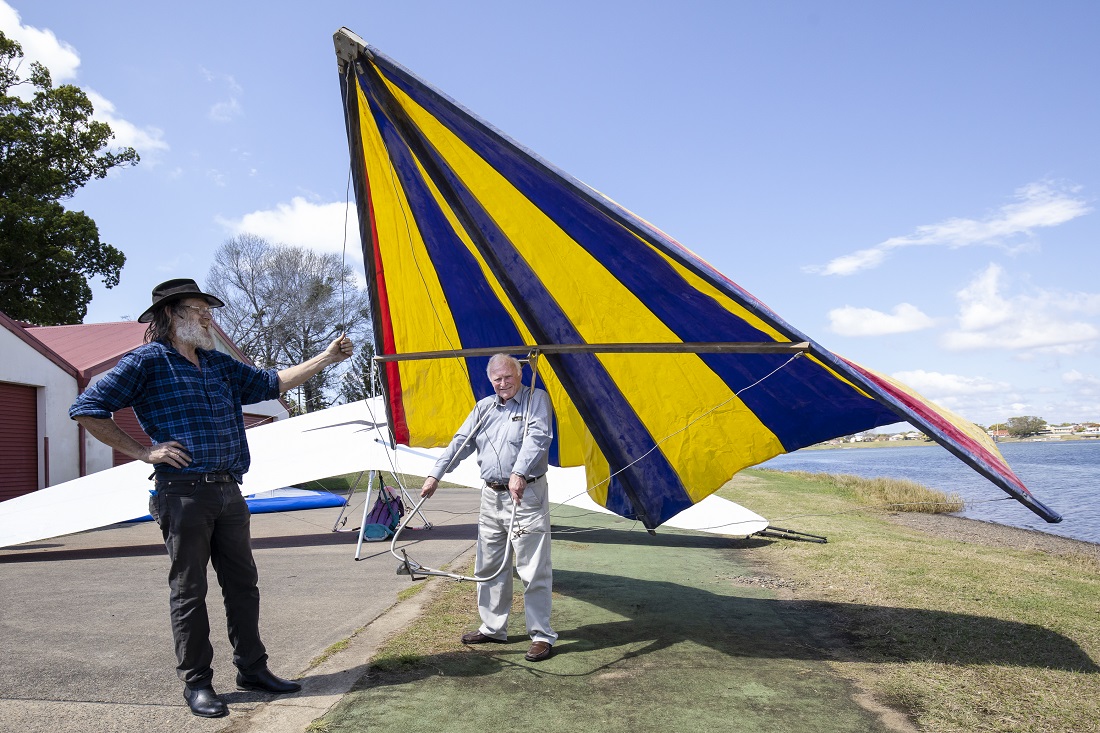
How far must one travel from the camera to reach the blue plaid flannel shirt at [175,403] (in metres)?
3.34

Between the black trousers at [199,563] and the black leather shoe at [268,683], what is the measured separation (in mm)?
34

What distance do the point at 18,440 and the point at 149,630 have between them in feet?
37.4

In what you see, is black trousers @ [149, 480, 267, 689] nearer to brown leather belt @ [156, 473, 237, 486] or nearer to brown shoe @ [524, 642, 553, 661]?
brown leather belt @ [156, 473, 237, 486]

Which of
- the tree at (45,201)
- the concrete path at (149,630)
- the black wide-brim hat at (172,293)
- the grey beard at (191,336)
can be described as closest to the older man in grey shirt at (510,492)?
the concrete path at (149,630)

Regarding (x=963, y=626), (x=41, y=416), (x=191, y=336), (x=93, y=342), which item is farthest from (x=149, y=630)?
(x=93, y=342)

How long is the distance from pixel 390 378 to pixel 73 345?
52.8 ft

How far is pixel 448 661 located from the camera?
4062 millimetres

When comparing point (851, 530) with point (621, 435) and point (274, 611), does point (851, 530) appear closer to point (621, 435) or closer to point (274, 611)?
point (621, 435)

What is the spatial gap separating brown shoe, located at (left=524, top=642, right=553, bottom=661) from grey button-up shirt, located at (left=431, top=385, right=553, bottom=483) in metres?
0.95

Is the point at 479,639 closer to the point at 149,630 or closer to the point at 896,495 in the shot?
the point at 149,630

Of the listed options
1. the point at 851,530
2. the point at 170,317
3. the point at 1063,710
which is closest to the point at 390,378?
the point at 170,317

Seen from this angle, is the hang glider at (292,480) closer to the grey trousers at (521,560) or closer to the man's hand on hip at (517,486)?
the grey trousers at (521,560)

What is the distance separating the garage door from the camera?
13211 mm

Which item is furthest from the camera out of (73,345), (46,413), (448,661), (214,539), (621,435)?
(73,345)
